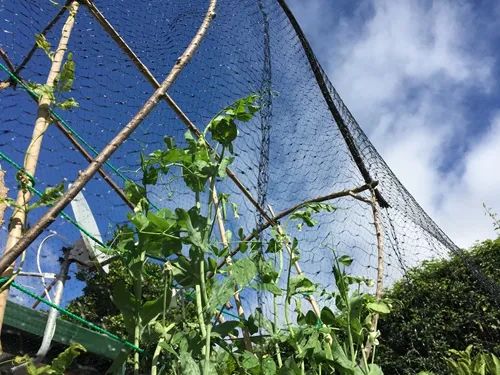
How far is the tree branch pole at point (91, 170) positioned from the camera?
91 cm

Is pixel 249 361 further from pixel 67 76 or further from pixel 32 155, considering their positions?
pixel 67 76

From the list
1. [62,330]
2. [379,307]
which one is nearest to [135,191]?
[62,330]

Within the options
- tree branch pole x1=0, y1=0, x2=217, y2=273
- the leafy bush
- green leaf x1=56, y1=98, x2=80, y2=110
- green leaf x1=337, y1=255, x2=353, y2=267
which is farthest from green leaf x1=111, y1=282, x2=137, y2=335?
green leaf x1=337, y1=255, x2=353, y2=267

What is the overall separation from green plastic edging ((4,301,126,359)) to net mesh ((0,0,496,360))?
2.3 inches

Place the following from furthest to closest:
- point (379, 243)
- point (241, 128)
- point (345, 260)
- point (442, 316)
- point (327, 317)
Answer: point (442, 316) < point (379, 243) < point (241, 128) < point (345, 260) < point (327, 317)

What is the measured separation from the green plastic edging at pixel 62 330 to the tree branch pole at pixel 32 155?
500 millimetres

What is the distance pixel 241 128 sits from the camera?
2.56 m

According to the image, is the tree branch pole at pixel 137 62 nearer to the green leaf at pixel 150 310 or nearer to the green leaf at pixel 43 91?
the green leaf at pixel 43 91

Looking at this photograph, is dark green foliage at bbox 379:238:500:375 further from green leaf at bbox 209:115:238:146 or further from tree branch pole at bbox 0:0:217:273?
tree branch pole at bbox 0:0:217:273

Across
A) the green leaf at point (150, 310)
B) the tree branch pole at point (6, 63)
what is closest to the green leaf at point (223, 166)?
the green leaf at point (150, 310)

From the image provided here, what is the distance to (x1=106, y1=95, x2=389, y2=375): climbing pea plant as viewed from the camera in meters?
1.20

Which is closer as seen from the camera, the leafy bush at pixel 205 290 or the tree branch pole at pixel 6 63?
the leafy bush at pixel 205 290

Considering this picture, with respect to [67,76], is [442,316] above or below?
above

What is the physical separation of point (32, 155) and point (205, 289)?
55 cm
